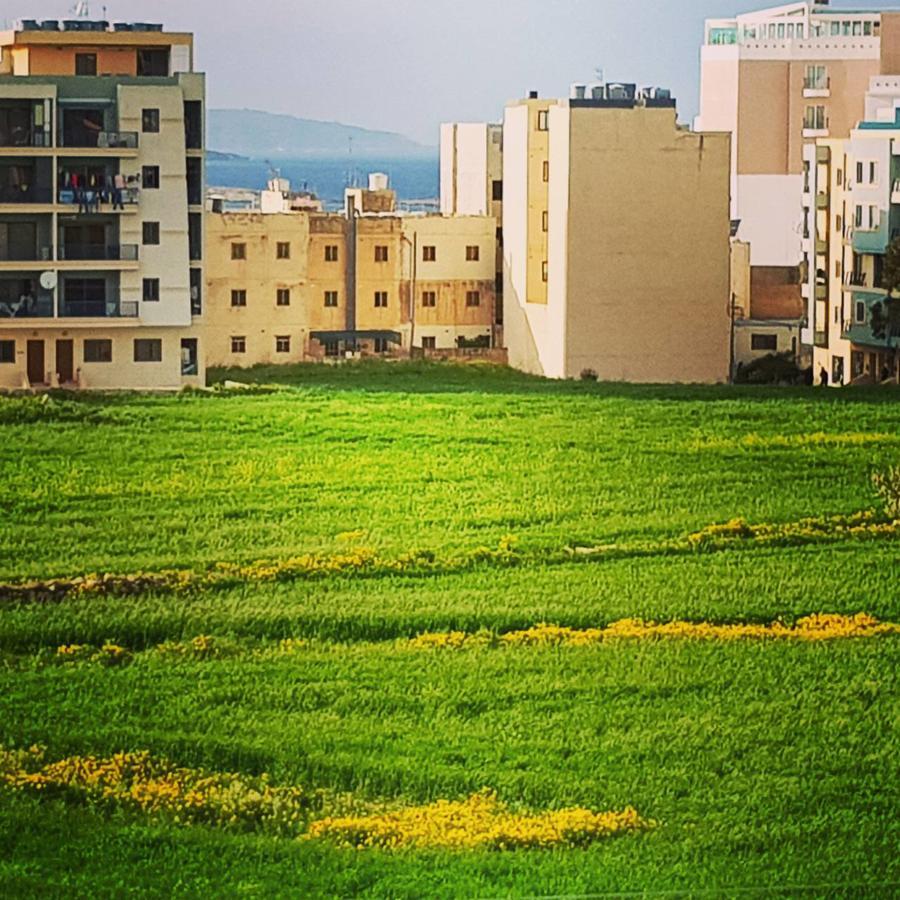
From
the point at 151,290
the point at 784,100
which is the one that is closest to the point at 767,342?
the point at 151,290

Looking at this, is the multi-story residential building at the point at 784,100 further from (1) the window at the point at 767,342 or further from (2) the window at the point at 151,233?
(2) the window at the point at 151,233

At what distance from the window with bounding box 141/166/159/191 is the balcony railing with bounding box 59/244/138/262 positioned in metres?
0.14

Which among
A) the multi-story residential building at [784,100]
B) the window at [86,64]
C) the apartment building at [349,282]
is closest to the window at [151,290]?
the window at [86,64]

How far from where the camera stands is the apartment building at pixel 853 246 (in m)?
8.92

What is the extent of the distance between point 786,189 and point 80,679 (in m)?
14.6

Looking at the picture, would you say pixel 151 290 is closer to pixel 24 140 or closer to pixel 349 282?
pixel 24 140

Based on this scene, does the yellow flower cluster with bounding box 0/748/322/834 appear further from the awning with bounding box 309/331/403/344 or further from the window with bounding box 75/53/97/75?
the awning with bounding box 309/331/403/344

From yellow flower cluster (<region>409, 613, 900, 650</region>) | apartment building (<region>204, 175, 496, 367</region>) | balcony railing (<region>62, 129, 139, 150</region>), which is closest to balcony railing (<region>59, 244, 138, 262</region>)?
balcony railing (<region>62, 129, 139, 150</region>)

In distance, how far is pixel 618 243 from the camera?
1180 cm

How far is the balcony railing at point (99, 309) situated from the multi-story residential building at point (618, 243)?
10.3ft

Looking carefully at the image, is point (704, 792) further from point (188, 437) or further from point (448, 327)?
point (448, 327)

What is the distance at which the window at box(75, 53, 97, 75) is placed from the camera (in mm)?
7441

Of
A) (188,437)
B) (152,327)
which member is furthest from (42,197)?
(188,437)

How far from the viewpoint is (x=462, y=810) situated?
19.2ft
